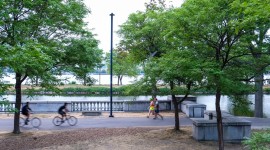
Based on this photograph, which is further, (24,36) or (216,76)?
(24,36)

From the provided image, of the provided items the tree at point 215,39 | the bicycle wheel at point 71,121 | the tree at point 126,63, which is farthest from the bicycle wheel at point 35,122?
the tree at point 215,39

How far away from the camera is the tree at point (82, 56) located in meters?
14.6

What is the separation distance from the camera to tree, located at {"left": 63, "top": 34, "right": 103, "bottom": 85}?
1460 centimetres

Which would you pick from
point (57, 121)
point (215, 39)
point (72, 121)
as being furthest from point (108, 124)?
point (215, 39)

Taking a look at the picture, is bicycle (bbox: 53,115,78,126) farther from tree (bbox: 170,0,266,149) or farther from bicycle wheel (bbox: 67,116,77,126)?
tree (bbox: 170,0,266,149)

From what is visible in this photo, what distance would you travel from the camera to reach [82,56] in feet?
48.7

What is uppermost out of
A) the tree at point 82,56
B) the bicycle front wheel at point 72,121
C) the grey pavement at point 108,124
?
the tree at point 82,56

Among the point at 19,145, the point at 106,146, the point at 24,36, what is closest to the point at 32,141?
the point at 19,145

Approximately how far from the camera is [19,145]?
12617 millimetres

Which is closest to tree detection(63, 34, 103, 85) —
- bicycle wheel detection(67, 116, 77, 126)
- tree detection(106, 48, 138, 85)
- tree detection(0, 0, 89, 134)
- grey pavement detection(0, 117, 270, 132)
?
tree detection(0, 0, 89, 134)

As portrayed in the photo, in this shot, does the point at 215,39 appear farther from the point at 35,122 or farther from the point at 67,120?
the point at 35,122

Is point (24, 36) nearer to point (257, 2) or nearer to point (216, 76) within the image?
point (216, 76)

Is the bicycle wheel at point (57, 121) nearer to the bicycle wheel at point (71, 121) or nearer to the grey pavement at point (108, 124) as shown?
the grey pavement at point (108, 124)

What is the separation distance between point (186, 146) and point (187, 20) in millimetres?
4952
